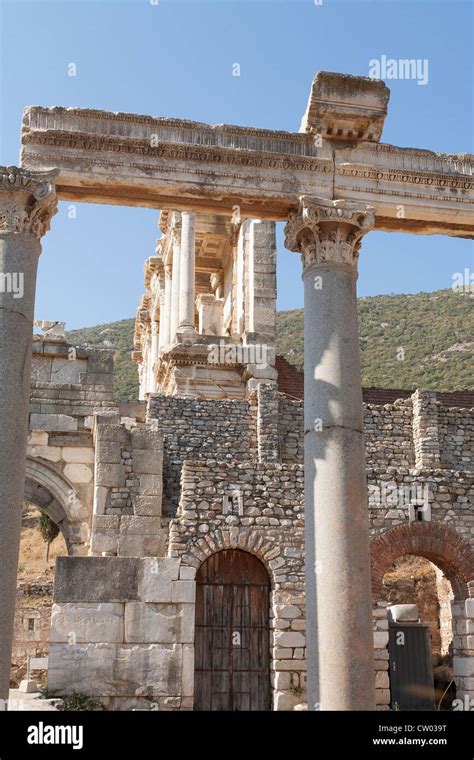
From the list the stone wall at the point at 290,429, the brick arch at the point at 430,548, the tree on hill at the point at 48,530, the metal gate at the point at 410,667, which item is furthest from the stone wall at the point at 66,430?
the tree on hill at the point at 48,530

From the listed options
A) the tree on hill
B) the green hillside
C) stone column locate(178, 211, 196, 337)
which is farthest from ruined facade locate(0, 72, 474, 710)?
the green hillside

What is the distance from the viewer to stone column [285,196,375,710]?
1038cm

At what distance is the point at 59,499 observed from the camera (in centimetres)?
2014

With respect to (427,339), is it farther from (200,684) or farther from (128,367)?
(200,684)

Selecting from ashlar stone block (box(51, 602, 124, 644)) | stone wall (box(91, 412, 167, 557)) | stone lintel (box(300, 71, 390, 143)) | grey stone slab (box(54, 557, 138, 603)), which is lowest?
ashlar stone block (box(51, 602, 124, 644))

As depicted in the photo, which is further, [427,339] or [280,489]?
[427,339]

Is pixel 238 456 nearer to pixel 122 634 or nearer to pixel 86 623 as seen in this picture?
pixel 122 634

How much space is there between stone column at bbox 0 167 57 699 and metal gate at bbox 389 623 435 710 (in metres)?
9.90

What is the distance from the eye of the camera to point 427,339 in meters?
60.8

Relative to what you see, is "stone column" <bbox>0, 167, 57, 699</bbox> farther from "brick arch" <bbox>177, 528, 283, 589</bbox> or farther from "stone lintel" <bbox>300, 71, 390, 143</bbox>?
"brick arch" <bbox>177, 528, 283, 589</bbox>

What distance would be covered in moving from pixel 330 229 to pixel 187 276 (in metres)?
17.6

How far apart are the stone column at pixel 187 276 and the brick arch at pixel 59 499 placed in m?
9.10
